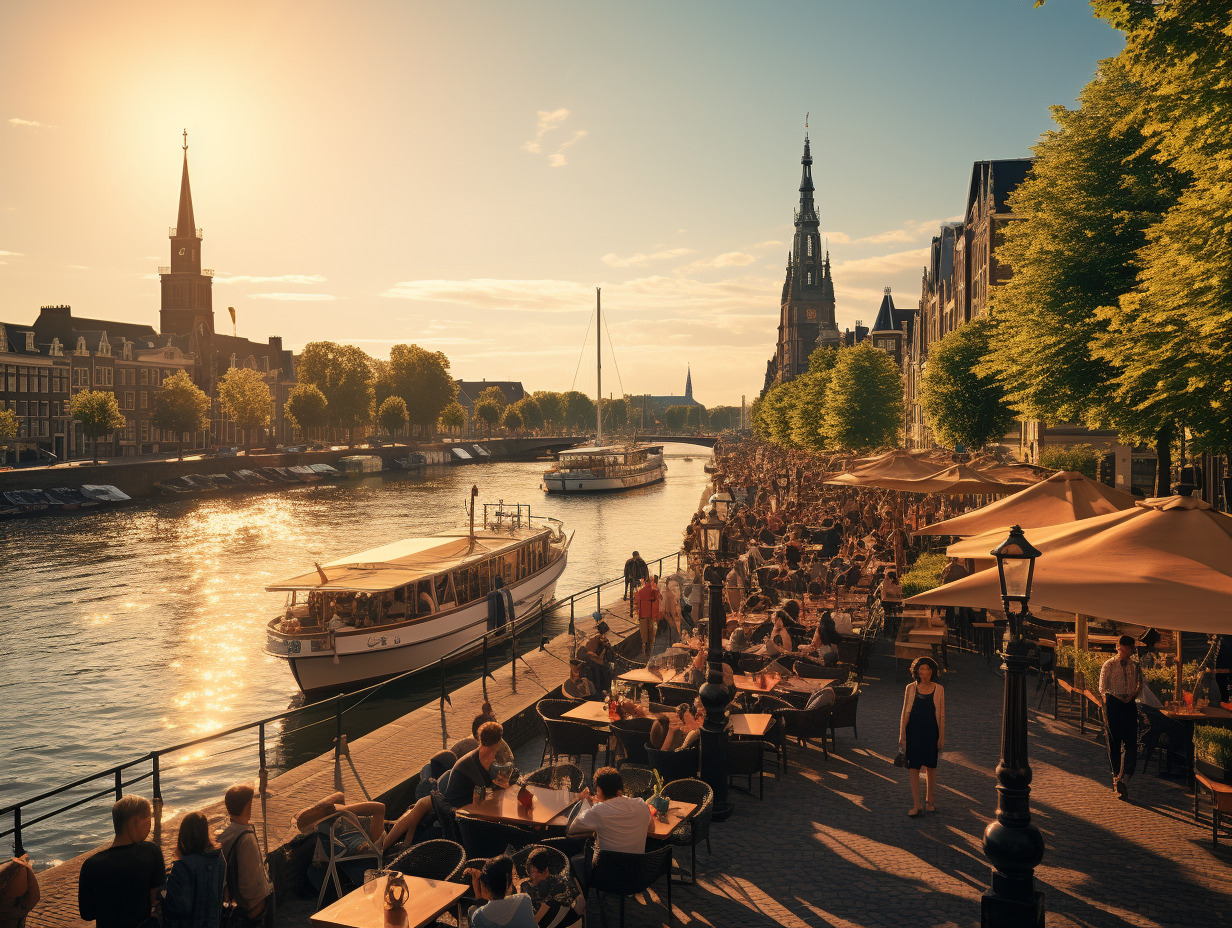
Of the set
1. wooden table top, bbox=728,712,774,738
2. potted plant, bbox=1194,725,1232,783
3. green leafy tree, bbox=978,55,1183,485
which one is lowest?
wooden table top, bbox=728,712,774,738

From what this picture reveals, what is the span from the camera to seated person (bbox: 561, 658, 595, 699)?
13242 mm

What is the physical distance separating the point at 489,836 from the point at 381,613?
49.1ft

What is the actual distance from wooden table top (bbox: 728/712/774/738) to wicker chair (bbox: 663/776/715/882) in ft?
6.63

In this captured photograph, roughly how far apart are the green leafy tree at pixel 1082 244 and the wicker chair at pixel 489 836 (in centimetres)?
1691

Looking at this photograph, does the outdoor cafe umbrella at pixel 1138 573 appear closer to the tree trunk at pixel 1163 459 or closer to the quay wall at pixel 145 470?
the tree trunk at pixel 1163 459

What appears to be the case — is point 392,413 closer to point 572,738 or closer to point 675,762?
point 572,738

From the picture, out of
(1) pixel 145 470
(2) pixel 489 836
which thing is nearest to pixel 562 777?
(2) pixel 489 836

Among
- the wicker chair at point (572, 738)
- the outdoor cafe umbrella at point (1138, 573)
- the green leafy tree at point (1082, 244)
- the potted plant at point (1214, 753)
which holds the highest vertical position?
the green leafy tree at point (1082, 244)

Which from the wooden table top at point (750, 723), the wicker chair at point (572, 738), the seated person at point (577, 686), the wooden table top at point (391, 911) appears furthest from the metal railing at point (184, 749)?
the wooden table top at point (750, 723)

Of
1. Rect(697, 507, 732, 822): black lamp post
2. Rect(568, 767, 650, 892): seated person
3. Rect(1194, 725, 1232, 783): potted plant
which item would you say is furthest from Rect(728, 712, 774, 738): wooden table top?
Rect(1194, 725, 1232, 783): potted plant

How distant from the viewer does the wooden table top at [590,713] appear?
38.8 ft

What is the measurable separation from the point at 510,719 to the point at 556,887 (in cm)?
629

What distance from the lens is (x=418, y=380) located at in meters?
149

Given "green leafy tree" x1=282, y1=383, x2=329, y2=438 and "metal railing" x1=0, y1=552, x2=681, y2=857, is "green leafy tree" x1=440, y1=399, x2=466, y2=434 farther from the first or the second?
"metal railing" x1=0, y1=552, x2=681, y2=857
